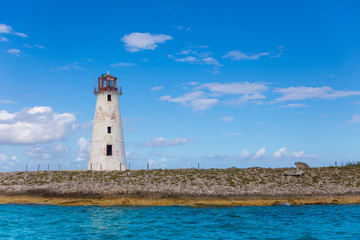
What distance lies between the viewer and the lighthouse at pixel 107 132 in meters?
54.1

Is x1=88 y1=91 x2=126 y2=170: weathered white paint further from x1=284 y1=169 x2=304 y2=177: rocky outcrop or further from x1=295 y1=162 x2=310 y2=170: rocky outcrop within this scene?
x1=295 y1=162 x2=310 y2=170: rocky outcrop

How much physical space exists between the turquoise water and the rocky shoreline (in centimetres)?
334

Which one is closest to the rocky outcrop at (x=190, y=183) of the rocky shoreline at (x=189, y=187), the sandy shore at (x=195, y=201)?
the rocky shoreline at (x=189, y=187)

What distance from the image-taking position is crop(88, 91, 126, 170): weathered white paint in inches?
2128

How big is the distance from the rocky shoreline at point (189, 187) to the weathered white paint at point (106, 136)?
9.30 ft

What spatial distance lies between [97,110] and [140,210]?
24097 millimetres

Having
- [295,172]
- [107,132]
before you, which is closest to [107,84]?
[107,132]

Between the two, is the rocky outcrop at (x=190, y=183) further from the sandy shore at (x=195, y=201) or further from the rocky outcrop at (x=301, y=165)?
the rocky outcrop at (x=301, y=165)

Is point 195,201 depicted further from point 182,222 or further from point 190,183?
point 182,222

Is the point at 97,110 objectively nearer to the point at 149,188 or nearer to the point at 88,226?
the point at 149,188

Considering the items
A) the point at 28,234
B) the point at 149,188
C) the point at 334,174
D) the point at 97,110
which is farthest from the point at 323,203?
the point at 97,110

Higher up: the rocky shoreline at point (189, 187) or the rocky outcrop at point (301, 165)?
the rocky outcrop at point (301, 165)

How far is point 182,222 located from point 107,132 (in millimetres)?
27914

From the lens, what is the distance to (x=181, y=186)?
44.2 meters
